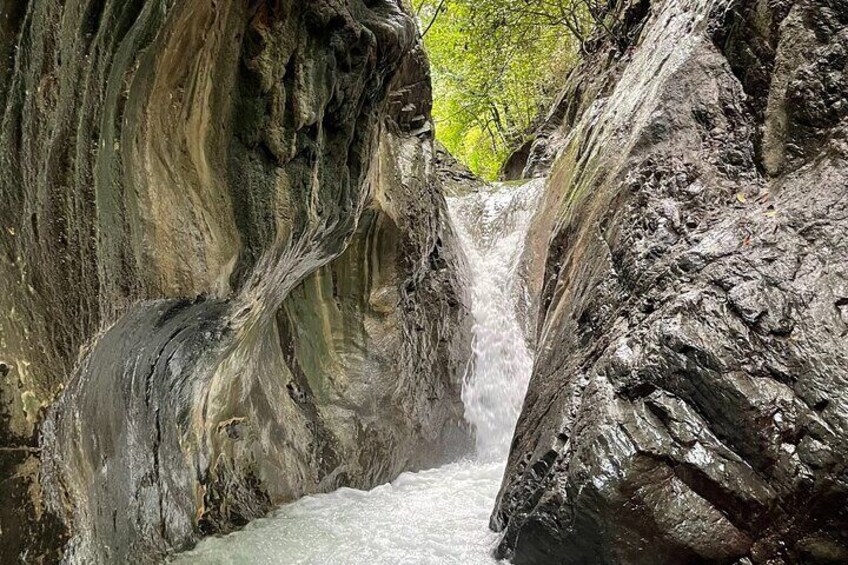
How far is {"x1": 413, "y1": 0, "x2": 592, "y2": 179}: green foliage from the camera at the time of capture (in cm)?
981

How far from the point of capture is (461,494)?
5043mm

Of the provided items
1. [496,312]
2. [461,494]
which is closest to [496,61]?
[496,312]

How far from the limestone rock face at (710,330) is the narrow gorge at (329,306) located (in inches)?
0.6

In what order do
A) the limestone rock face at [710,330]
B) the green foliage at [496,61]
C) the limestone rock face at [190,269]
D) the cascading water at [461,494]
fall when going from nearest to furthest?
1. the limestone rock face at [190,269]
2. the limestone rock face at [710,330]
3. the cascading water at [461,494]
4. the green foliage at [496,61]

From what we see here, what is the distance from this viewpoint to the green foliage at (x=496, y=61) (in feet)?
32.2

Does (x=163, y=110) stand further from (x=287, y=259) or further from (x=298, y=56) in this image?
(x=287, y=259)

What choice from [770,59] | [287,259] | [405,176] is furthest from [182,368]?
[770,59]

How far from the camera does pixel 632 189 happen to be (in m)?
4.07

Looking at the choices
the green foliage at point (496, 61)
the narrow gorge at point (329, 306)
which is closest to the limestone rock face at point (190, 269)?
the narrow gorge at point (329, 306)

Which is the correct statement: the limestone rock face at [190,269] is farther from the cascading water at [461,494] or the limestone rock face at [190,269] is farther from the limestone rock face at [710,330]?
the limestone rock face at [710,330]

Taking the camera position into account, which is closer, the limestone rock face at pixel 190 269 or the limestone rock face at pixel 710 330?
the limestone rock face at pixel 190 269

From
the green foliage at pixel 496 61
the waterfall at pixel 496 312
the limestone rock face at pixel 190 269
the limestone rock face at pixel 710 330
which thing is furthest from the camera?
the green foliage at pixel 496 61

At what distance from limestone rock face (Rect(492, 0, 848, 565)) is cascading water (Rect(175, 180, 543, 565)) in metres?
0.61

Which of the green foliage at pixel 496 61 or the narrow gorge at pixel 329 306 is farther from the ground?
the green foliage at pixel 496 61
